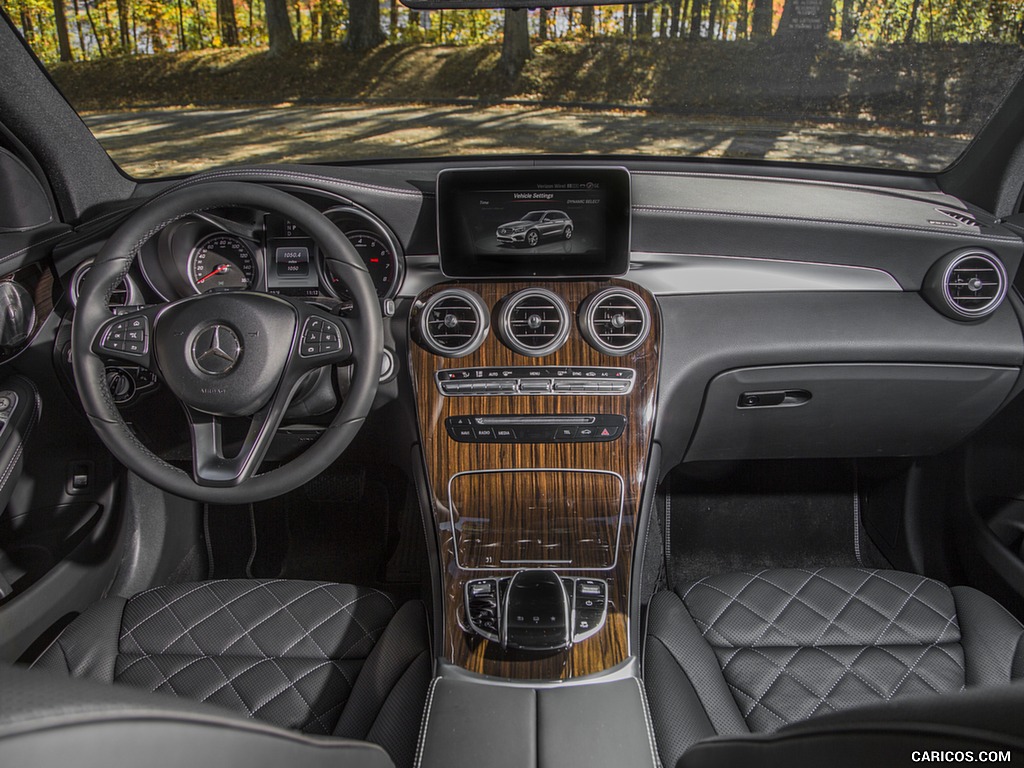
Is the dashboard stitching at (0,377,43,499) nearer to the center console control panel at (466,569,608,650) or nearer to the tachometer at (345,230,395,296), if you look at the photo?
the tachometer at (345,230,395,296)

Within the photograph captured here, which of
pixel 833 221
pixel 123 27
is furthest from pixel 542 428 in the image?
pixel 123 27

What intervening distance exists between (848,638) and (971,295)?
2.98 ft

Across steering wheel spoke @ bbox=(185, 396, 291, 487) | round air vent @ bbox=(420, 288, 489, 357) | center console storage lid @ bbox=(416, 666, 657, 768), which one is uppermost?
round air vent @ bbox=(420, 288, 489, 357)

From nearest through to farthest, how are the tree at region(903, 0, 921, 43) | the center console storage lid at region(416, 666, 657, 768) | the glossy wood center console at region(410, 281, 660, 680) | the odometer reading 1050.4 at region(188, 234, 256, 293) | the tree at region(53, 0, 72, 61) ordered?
the center console storage lid at region(416, 666, 657, 768) → the glossy wood center console at region(410, 281, 660, 680) → the odometer reading 1050.4 at region(188, 234, 256, 293) → the tree at region(53, 0, 72, 61) → the tree at region(903, 0, 921, 43)

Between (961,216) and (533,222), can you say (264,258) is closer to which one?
(533,222)

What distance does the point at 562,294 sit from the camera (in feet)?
6.53

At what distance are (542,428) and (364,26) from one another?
1.85 metres

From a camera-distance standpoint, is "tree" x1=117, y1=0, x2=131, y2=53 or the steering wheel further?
"tree" x1=117, y1=0, x2=131, y2=53

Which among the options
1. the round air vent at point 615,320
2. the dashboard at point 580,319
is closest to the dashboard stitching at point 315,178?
the dashboard at point 580,319

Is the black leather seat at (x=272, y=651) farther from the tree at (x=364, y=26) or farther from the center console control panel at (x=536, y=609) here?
the tree at (x=364, y=26)

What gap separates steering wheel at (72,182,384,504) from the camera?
5.34ft

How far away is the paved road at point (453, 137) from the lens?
8.26 ft

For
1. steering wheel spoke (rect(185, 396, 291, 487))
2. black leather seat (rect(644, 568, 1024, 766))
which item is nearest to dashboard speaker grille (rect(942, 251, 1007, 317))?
black leather seat (rect(644, 568, 1024, 766))

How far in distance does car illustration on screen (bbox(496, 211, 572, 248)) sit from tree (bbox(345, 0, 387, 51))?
1.35m
